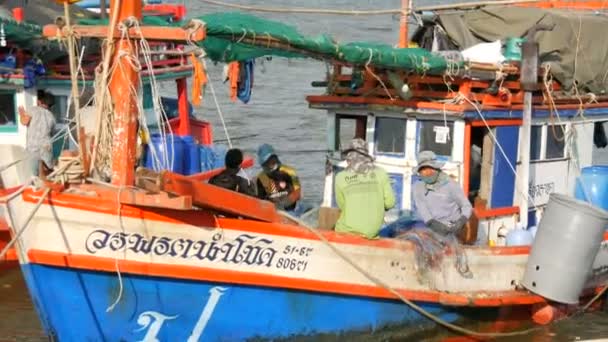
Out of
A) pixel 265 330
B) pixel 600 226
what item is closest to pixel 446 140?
pixel 600 226

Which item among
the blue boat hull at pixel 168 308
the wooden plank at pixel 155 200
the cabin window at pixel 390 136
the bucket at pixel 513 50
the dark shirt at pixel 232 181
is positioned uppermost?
the bucket at pixel 513 50

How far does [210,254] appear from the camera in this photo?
7887 millimetres

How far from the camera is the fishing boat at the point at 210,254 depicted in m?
7.55

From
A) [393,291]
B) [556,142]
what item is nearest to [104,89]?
[393,291]

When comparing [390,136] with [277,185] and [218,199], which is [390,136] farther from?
[218,199]

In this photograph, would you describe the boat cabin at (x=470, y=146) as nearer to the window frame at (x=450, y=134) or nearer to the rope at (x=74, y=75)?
the window frame at (x=450, y=134)

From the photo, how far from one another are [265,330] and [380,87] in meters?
3.37

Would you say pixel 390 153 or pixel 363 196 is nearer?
pixel 363 196

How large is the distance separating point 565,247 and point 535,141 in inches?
86.9

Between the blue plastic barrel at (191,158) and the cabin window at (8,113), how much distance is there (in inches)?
89.7

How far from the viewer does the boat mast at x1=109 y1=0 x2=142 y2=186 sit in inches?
303

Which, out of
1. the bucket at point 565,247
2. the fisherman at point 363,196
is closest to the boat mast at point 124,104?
the fisherman at point 363,196

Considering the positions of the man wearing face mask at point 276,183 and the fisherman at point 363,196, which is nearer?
the fisherman at point 363,196

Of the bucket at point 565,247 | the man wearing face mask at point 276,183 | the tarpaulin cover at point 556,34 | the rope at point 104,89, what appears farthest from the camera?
the tarpaulin cover at point 556,34
